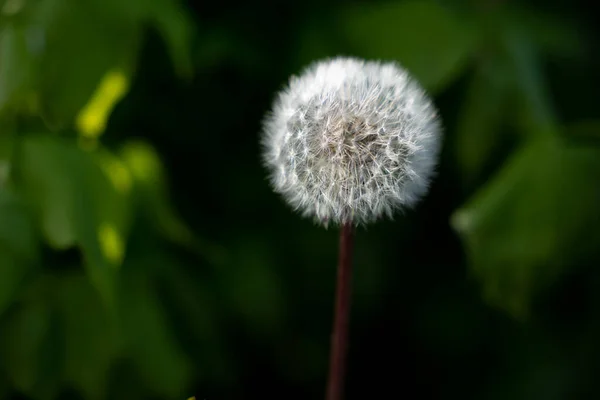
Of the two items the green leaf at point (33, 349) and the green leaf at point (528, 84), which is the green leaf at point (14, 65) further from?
the green leaf at point (528, 84)

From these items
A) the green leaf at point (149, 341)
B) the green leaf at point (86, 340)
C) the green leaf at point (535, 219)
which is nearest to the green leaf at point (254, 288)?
the green leaf at point (149, 341)

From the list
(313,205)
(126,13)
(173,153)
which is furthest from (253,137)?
(313,205)

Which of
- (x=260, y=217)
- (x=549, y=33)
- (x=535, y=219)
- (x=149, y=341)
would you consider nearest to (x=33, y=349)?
(x=149, y=341)

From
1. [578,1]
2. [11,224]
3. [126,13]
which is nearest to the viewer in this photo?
[11,224]

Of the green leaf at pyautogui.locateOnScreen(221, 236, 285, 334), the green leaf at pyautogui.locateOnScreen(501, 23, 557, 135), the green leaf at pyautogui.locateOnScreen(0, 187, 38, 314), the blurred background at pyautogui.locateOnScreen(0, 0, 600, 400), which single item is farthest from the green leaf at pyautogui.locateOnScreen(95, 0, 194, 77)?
the green leaf at pyautogui.locateOnScreen(501, 23, 557, 135)

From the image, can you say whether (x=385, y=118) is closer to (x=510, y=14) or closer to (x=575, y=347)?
(x=510, y=14)

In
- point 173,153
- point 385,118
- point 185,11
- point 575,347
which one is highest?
point 185,11

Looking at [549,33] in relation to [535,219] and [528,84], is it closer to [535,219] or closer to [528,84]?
[528,84]
